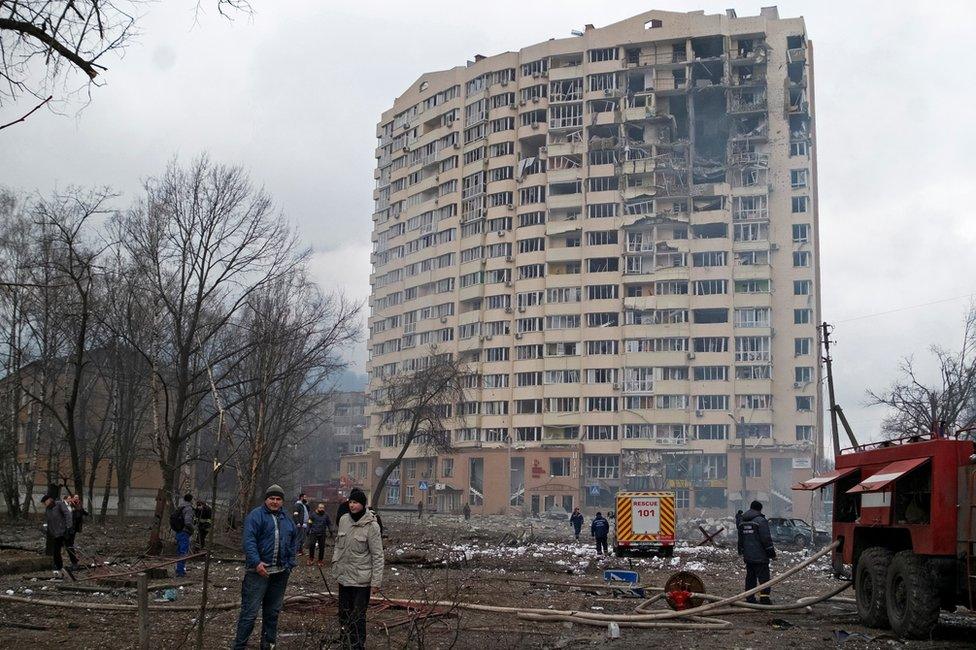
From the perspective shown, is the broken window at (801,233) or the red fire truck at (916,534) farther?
the broken window at (801,233)

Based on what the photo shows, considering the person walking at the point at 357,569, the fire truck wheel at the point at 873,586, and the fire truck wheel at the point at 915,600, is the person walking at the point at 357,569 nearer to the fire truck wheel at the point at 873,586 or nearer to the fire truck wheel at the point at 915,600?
the fire truck wheel at the point at 915,600

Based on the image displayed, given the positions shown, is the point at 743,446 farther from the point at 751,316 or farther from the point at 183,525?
the point at 183,525

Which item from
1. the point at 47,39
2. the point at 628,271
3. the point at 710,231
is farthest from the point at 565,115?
the point at 47,39

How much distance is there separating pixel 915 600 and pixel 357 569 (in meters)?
7.12

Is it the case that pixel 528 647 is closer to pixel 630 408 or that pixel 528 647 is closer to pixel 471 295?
pixel 630 408

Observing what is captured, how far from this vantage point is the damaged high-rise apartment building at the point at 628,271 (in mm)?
85688

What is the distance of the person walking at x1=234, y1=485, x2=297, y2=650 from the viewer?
9.30 m

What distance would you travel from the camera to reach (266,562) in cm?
955

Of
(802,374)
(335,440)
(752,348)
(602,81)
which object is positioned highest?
(602,81)

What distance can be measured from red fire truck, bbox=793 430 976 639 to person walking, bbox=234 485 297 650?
760 centimetres

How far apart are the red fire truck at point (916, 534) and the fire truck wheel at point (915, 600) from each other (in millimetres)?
12

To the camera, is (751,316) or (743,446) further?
(751,316)

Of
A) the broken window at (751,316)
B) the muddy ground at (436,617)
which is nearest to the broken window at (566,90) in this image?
the broken window at (751,316)

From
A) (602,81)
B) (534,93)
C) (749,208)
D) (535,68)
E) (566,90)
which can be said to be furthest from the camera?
(535,68)
